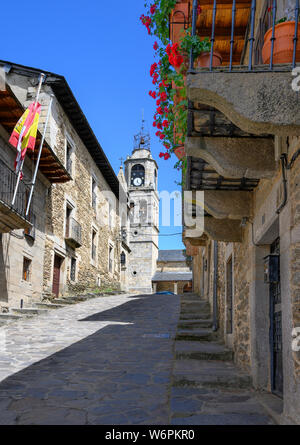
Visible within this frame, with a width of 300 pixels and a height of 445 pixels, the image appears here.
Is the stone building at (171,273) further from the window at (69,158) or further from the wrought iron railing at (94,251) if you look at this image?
the window at (69,158)

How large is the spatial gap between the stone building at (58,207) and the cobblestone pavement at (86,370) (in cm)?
279

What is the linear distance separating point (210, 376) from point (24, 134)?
8.98 metres

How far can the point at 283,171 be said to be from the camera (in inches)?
146

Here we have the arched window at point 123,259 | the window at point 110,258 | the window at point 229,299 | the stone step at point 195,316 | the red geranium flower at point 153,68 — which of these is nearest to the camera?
the red geranium flower at point 153,68

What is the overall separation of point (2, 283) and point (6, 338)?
365cm

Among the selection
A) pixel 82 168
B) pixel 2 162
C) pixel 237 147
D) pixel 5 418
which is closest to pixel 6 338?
pixel 2 162

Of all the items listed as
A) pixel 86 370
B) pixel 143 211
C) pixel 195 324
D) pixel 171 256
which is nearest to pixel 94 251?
pixel 195 324

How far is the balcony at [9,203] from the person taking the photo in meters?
11.2

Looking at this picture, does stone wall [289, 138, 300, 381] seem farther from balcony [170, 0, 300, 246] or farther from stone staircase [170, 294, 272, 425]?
stone staircase [170, 294, 272, 425]

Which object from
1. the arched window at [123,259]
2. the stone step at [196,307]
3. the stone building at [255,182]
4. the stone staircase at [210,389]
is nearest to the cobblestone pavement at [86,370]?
the stone staircase at [210,389]

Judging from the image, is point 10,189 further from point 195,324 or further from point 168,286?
point 168,286

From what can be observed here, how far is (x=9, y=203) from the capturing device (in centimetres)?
1237

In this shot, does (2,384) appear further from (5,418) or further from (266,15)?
(266,15)
